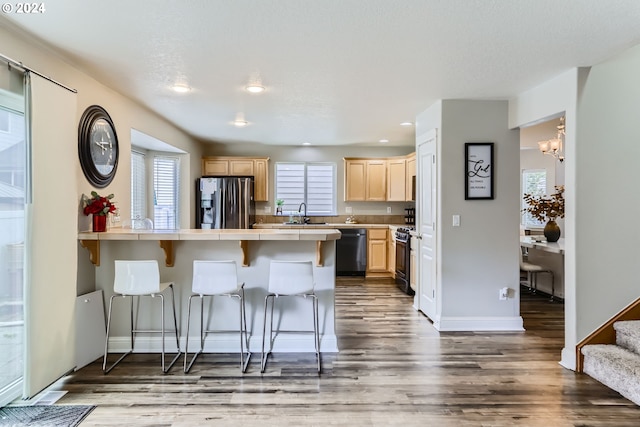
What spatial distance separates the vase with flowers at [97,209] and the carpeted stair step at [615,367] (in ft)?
13.3

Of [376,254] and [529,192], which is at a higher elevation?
[529,192]

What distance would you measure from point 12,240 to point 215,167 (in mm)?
4679

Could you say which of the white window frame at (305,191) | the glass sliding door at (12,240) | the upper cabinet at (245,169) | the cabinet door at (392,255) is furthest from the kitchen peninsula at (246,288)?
the white window frame at (305,191)

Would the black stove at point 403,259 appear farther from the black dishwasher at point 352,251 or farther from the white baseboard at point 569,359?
the white baseboard at point 569,359

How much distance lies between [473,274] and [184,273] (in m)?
2.91

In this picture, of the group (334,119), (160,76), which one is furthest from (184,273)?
(334,119)

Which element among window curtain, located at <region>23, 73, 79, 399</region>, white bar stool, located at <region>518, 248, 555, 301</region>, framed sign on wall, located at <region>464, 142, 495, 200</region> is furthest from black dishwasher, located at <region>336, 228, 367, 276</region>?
window curtain, located at <region>23, 73, 79, 399</region>

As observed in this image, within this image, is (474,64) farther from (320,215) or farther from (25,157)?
(320,215)

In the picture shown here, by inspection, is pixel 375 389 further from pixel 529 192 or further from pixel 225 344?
pixel 529 192

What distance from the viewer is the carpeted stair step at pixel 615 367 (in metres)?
2.57

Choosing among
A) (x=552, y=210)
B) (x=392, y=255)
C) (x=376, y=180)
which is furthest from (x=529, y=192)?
(x=392, y=255)

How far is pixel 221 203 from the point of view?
650 centimetres

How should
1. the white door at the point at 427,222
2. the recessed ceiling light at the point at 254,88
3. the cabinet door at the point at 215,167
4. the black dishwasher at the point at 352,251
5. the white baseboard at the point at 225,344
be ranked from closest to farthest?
the white baseboard at the point at 225,344
the recessed ceiling light at the point at 254,88
the white door at the point at 427,222
the black dishwasher at the point at 352,251
the cabinet door at the point at 215,167

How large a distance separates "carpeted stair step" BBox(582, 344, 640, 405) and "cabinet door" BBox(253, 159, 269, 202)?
5362 millimetres
